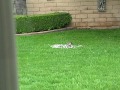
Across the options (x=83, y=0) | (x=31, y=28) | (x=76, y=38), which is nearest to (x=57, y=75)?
(x=76, y=38)

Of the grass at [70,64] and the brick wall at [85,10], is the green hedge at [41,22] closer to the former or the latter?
the brick wall at [85,10]

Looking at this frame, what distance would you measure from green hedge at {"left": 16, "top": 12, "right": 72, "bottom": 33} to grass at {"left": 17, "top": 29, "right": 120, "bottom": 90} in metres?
1.23

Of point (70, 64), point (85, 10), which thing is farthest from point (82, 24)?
point (70, 64)

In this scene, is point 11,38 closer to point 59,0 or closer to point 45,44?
point 45,44

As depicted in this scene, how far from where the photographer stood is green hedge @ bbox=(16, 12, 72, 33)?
11125mm

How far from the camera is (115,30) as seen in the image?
1184 cm

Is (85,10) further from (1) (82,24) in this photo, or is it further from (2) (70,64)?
(2) (70,64)

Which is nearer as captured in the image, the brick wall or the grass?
the grass

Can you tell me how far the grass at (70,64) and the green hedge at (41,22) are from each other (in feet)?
4.05

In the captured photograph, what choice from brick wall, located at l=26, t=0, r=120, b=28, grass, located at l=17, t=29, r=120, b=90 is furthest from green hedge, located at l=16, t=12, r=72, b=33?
grass, located at l=17, t=29, r=120, b=90

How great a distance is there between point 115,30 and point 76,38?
91.9 inches

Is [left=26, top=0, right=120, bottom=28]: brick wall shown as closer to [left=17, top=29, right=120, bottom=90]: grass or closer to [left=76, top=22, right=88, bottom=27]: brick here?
[left=76, top=22, right=88, bottom=27]: brick

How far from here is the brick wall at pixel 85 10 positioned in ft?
41.2

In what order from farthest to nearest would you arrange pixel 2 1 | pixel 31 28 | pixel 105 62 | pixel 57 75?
pixel 31 28 → pixel 105 62 → pixel 57 75 → pixel 2 1
